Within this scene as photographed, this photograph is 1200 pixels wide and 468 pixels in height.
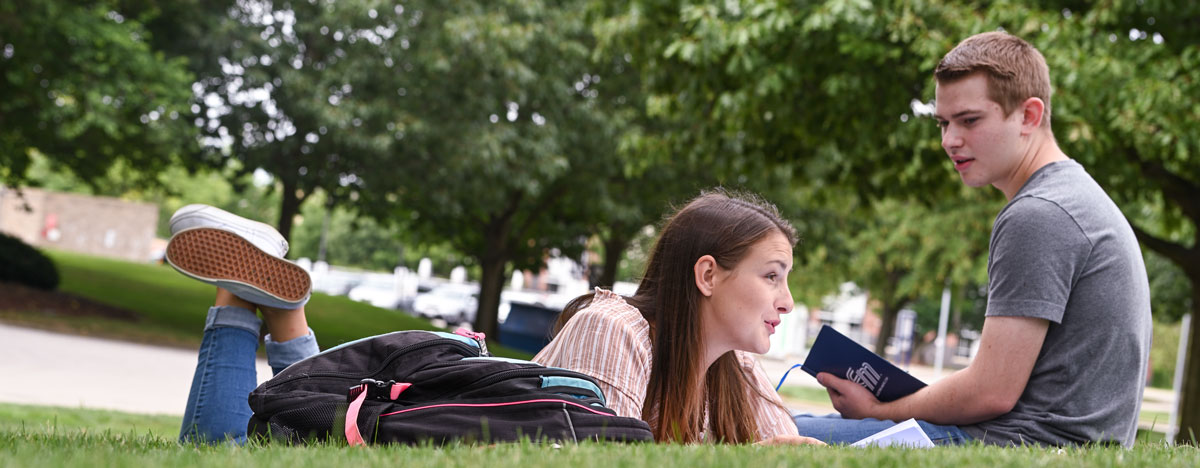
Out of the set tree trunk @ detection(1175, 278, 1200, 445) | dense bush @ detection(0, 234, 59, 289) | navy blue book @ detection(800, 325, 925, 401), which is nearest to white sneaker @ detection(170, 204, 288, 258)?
navy blue book @ detection(800, 325, 925, 401)

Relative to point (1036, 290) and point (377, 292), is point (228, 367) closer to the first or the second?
point (1036, 290)

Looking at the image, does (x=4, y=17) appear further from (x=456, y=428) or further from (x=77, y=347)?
(x=456, y=428)

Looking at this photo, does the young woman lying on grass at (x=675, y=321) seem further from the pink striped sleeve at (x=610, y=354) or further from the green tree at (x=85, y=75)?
the green tree at (x=85, y=75)

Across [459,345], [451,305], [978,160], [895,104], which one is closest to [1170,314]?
[895,104]

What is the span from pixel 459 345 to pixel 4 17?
15.1m

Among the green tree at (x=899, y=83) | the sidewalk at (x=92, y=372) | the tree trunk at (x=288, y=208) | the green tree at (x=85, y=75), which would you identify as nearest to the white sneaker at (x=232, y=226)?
the sidewalk at (x=92, y=372)

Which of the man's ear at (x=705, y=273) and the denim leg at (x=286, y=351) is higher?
the man's ear at (x=705, y=273)

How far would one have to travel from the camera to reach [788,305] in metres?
3.48

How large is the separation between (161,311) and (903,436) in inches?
843

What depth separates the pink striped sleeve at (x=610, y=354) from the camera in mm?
3070

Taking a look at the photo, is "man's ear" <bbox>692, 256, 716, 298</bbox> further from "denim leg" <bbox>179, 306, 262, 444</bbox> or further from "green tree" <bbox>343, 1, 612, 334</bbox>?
"green tree" <bbox>343, 1, 612, 334</bbox>

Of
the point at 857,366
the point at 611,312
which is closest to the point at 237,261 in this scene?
the point at 611,312

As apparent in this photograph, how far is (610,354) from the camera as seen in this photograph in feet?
10.2

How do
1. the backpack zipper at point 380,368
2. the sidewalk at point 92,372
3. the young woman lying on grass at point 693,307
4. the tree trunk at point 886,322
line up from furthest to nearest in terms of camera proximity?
the tree trunk at point 886,322 < the sidewalk at point 92,372 < the young woman lying on grass at point 693,307 < the backpack zipper at point 380,368
